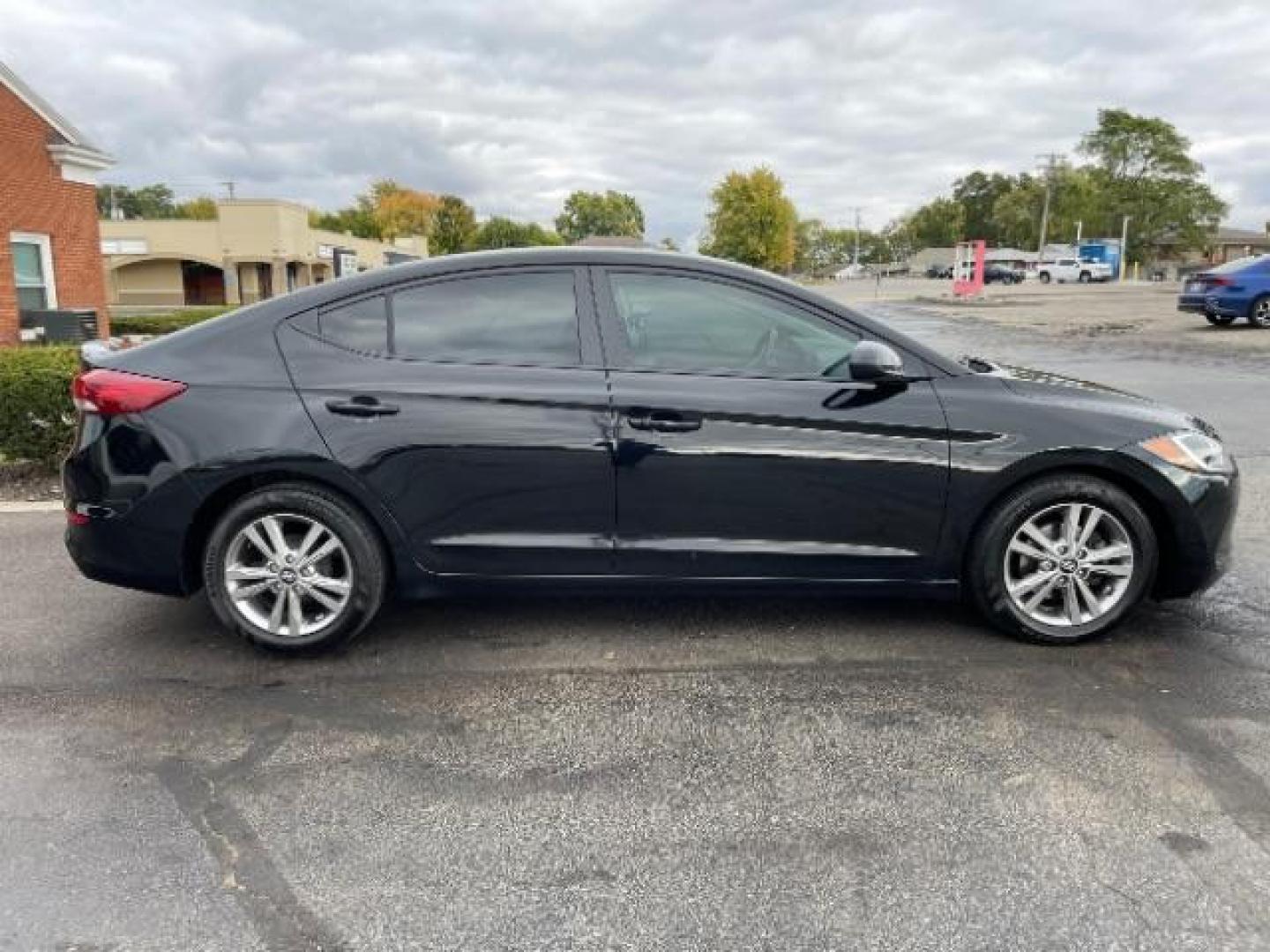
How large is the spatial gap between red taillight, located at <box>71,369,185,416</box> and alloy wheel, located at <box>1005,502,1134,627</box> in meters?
3.38

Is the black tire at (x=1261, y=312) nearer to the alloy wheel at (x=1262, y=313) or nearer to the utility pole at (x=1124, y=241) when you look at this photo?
the alloy wheel at (x=1262, y=313)

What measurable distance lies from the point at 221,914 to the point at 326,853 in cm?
31

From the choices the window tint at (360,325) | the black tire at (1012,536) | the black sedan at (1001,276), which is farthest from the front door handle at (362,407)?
the black sedan at (1001,276)

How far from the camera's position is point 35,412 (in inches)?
252

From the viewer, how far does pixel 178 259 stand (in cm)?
4769

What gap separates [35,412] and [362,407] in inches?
161

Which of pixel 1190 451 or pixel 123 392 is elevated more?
pixel 123 392

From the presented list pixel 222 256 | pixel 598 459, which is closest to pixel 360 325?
pixel 598 459

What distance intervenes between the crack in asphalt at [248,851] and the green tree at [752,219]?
7780 centimetres

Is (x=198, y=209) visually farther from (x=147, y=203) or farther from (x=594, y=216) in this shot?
(x=594, y=216)

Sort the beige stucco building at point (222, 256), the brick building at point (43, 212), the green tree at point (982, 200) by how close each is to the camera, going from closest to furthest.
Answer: the brick building at point (43, 212) < the beige stucco building at point (222, 256) < the green tree at point (982, 200)

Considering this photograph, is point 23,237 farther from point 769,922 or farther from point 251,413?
point 769,922

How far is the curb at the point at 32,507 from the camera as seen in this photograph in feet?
19.7

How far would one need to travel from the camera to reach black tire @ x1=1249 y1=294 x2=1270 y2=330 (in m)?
20.1
